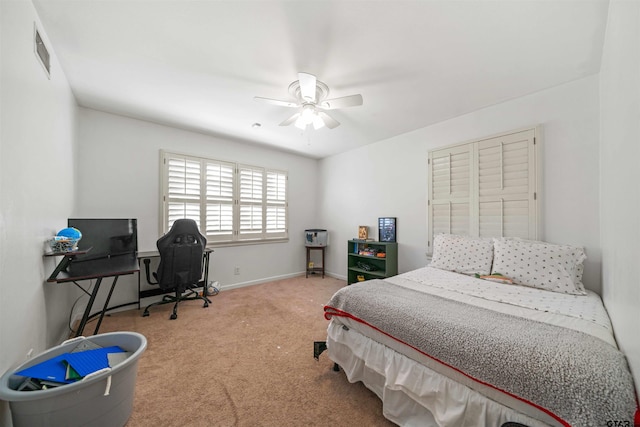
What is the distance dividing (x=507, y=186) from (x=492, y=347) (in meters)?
2.28

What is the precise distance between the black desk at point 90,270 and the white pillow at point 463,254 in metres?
3.16

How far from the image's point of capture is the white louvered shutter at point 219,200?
376 cm

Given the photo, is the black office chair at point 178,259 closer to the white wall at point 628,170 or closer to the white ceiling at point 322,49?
the white ceiling at point 322,49

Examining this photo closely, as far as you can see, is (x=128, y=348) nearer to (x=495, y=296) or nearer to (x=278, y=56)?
(x=278, y=56)

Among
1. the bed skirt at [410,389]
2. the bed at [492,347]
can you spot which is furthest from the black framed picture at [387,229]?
the bed skirt at [410,389]

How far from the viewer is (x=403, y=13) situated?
1514 millimetres

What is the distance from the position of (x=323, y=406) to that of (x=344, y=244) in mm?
3218

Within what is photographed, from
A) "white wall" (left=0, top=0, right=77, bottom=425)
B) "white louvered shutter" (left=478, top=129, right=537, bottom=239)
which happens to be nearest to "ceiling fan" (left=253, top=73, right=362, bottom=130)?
"white wall" (left=0, top=0, right=77, bottom=425)

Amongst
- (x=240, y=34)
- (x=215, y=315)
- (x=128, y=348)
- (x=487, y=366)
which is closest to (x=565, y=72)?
(x=487, y=366)

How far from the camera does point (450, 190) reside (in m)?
3.11

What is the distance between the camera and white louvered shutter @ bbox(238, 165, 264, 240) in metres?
4.14

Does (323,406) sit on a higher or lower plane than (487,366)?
lower

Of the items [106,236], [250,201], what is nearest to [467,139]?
[250,201]

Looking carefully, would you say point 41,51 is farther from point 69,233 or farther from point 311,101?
point 311,101
